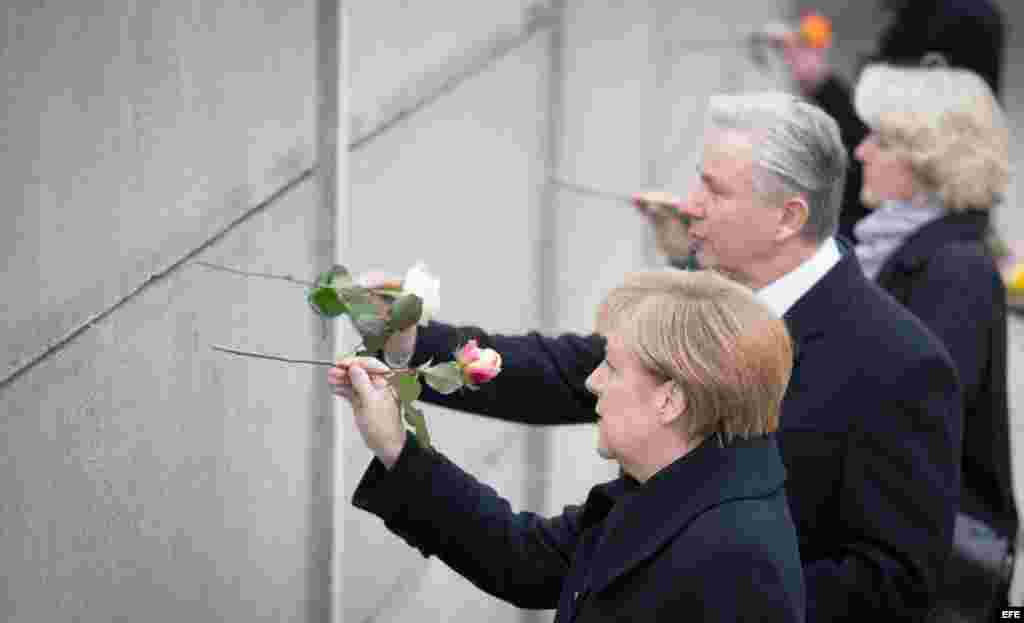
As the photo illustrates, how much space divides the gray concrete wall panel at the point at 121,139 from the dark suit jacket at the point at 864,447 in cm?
54

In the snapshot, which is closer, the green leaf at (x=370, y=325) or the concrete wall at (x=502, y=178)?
the green leaf at (x=370, y=325)

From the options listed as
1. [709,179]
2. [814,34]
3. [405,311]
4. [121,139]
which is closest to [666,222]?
[709,179]

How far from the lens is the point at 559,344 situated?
110 inches

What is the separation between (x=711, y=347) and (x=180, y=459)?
28.9 inches

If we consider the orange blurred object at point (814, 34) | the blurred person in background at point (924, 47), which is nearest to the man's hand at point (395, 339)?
the blurred person in background at point (924, 47)

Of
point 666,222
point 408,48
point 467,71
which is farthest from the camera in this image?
point 666,222

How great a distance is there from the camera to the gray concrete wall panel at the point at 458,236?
2.81 metres

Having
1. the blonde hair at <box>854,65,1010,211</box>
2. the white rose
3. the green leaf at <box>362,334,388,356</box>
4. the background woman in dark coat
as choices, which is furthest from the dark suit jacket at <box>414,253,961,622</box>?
the blonde hair at <box>854,65,1010,211</box>

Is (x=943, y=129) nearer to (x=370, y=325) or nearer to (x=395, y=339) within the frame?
(x=395, y=339)

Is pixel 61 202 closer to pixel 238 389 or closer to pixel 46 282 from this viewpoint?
pixel 46 282

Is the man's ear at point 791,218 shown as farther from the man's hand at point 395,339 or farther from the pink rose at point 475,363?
the pink rose at point 475,363

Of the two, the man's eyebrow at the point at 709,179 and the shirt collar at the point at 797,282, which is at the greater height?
the man's eyebrow at the point at 709,179

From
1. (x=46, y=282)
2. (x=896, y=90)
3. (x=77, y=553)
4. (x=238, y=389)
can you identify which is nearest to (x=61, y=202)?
(x=46, y=282)

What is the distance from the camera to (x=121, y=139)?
6.19 ft
